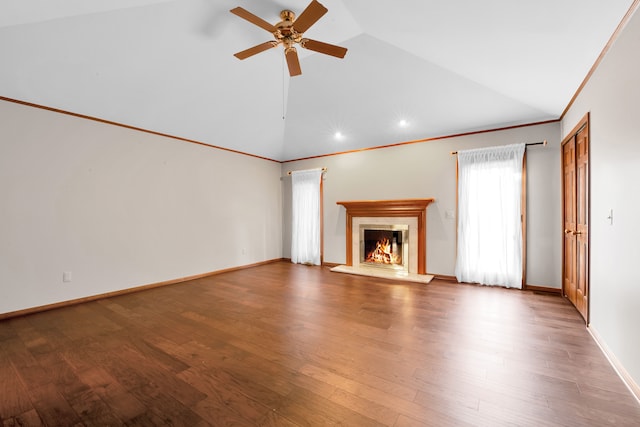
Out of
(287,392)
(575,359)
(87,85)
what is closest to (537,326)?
(575,359)

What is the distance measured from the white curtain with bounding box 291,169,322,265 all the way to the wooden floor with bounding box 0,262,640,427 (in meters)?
2.65

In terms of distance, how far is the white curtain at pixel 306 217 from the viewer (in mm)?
6352

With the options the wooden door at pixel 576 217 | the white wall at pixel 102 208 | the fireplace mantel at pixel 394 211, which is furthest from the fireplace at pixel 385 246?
the white wall at pixel 102 208

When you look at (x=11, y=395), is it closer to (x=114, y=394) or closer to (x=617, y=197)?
(x=114, y=394)

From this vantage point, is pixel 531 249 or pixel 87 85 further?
pixel 531 249

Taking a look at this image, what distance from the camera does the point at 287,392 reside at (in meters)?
1.83

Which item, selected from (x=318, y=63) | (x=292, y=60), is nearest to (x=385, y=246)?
(x=318, y=63)

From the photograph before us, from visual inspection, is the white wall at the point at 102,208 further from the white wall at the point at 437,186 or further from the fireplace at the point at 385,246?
the fireplace at the point at 385,246

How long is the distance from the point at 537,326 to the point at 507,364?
109 cm

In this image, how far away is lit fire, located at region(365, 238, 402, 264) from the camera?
17.7ft

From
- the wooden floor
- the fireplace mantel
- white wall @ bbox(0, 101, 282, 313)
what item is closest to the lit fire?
the fireplace mantel

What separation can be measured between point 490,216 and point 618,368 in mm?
2672

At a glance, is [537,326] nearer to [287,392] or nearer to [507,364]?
[507,364]

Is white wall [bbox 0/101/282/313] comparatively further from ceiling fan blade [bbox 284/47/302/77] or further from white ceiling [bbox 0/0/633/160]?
ceiling fan blade [bbox 284/47/302/77]
